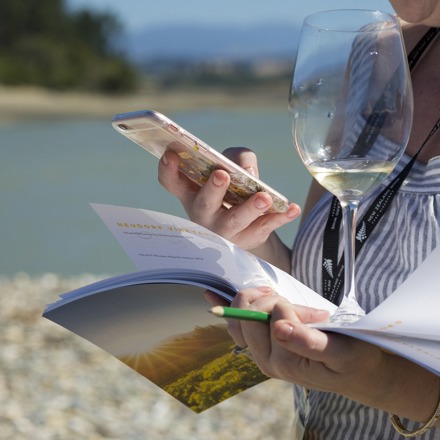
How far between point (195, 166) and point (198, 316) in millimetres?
266

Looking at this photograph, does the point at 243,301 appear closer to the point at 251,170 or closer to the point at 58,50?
the point at 251,170

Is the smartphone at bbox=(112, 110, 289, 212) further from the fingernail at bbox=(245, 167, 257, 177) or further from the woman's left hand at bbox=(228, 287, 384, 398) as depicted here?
the woman's left hand at bbox=(228, 287, 384, 398)

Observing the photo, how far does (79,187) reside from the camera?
13.2m

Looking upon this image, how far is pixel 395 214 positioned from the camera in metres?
1.65

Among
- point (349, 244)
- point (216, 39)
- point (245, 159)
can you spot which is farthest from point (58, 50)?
point (216, 39)

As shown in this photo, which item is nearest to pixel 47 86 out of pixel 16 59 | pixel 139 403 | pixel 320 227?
pixel 16 59

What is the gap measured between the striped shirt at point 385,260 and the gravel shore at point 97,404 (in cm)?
260

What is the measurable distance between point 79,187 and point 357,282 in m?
11.8

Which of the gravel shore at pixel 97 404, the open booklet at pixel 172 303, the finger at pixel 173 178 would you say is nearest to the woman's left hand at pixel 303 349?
the open booklet at pixel 172 303

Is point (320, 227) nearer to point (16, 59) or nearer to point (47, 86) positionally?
point (47, 86)

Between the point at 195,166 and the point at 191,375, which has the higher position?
the point at 195,166

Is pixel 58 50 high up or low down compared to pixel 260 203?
down

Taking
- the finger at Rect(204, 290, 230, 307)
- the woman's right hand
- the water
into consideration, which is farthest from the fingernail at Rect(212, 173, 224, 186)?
the water

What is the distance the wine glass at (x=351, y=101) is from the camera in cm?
129
